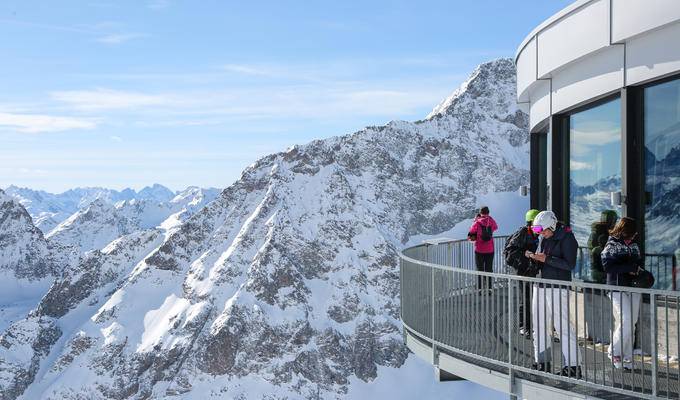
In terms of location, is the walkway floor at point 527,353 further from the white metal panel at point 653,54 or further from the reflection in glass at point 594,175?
the white metal panel at point 653,54

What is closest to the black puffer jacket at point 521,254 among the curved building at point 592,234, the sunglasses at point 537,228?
the curved building at point 592,234

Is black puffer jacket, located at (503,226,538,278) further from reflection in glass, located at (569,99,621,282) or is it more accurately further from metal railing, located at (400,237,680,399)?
reflection in glass, located at (569,99,621,282)

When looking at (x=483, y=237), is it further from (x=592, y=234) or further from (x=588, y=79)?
(x=588, y=79)

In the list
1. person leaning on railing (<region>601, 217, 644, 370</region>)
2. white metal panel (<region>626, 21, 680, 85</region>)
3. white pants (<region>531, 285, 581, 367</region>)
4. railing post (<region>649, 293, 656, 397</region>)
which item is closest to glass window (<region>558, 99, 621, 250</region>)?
white metal panel (<region>626, 21, 680, 85</region>)

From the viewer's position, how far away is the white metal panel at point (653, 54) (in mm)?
8383

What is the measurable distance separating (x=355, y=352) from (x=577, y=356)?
591ft

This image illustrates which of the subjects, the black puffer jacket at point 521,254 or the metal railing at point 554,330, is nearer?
the metal railing at point 554,330

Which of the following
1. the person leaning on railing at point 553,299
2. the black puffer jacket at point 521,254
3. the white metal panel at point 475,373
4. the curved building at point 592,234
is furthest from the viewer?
the black puffer jacket at point 521,254

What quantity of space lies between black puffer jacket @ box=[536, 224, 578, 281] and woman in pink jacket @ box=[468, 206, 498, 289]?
4.02 metres

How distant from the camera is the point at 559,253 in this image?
8086mm

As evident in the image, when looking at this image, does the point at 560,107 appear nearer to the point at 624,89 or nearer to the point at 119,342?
the point at 624,89

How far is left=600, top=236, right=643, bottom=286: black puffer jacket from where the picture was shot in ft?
25.3

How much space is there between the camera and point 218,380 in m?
180

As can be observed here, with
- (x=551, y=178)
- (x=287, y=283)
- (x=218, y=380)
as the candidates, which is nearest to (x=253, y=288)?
(x=287, y=283)
